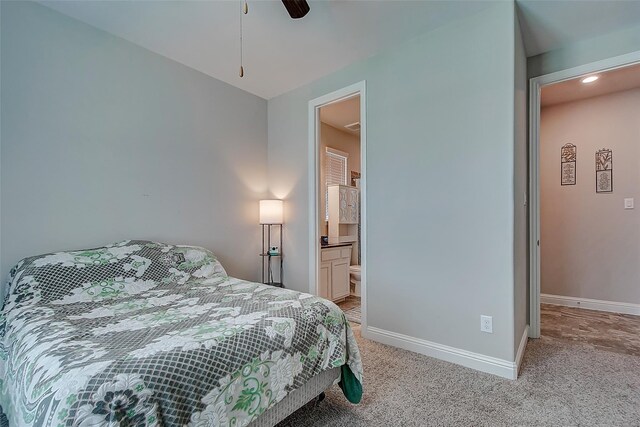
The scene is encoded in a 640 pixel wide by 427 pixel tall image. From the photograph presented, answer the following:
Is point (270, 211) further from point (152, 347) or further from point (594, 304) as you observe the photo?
point (594, 304)

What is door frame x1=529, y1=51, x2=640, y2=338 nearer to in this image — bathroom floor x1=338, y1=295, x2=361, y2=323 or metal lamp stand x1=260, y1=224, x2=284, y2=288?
bathroom floor x1=338, y1=295, x2=361, y2=323

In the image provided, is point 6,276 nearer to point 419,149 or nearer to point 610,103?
point 419,149

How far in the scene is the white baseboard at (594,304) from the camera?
3.28 m

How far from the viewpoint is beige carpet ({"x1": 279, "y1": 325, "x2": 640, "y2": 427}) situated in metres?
1.58

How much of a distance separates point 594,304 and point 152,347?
14.9ft

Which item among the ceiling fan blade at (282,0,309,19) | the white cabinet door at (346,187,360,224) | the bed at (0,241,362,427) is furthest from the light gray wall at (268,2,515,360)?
the white cabinet door at (346,187,360,224)

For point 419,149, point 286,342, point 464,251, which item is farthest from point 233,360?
point 419,149

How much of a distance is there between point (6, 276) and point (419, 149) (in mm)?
2981

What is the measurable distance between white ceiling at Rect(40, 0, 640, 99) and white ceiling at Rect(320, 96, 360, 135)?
786 millimetres

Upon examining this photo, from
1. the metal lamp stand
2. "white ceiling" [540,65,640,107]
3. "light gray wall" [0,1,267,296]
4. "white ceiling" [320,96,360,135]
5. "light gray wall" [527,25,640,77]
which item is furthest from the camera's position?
"white ceiling" [320,96,360,135]

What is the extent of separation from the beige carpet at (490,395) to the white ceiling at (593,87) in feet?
8.05

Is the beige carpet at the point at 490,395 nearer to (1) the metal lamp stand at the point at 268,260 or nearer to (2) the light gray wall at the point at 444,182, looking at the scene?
(2) the light gray wall at the point at 444,182

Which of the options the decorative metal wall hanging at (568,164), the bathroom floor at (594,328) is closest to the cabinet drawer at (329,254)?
the bathroom floor at (594,328)

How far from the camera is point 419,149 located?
241cm
